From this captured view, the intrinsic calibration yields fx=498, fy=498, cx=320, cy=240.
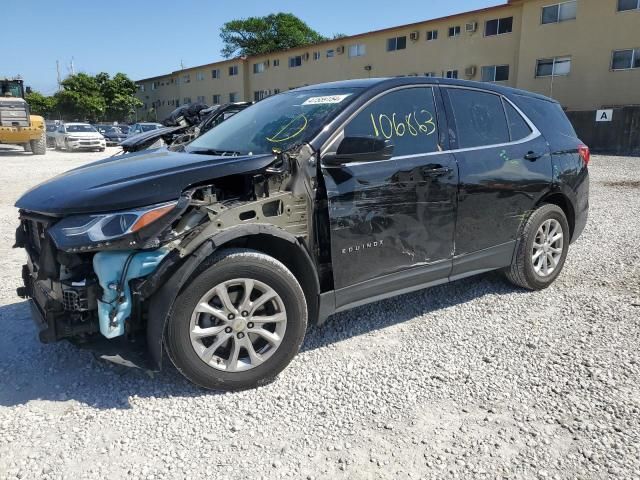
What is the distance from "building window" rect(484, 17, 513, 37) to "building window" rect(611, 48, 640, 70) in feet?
19.2

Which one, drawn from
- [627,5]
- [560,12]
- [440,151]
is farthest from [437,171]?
[560,12]

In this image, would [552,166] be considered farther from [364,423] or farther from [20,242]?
[20,242]

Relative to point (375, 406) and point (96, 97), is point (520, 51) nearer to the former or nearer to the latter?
point (375, 406)

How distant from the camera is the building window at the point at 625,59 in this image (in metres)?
22.2

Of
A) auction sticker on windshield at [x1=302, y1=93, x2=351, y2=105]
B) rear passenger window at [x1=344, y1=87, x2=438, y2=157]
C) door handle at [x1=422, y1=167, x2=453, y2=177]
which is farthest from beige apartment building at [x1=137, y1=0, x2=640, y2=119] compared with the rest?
door handle at [x1=422, y1=167, x2=453, y2=177]

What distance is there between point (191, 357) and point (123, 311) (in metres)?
0.44

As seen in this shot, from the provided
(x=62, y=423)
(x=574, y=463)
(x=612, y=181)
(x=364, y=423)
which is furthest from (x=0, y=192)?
(x=612, y=181)

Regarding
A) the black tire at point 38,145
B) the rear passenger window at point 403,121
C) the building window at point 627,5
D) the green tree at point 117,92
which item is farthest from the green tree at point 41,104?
the rear passenger window at point 403,121

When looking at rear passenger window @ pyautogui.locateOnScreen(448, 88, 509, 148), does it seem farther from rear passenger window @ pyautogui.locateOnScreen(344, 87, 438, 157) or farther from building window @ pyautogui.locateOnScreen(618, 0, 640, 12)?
building window @ pyautogui.locateOnScreen(618, 0, 640, 12)

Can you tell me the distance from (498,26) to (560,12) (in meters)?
3.47

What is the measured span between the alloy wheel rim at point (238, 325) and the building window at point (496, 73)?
2786cm

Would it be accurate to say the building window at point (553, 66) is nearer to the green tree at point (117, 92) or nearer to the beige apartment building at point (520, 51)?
the beige apartment building at point (520, 51)

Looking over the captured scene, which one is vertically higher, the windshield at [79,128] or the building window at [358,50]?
the building window at [358,50]

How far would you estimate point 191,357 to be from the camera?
2.75 m
